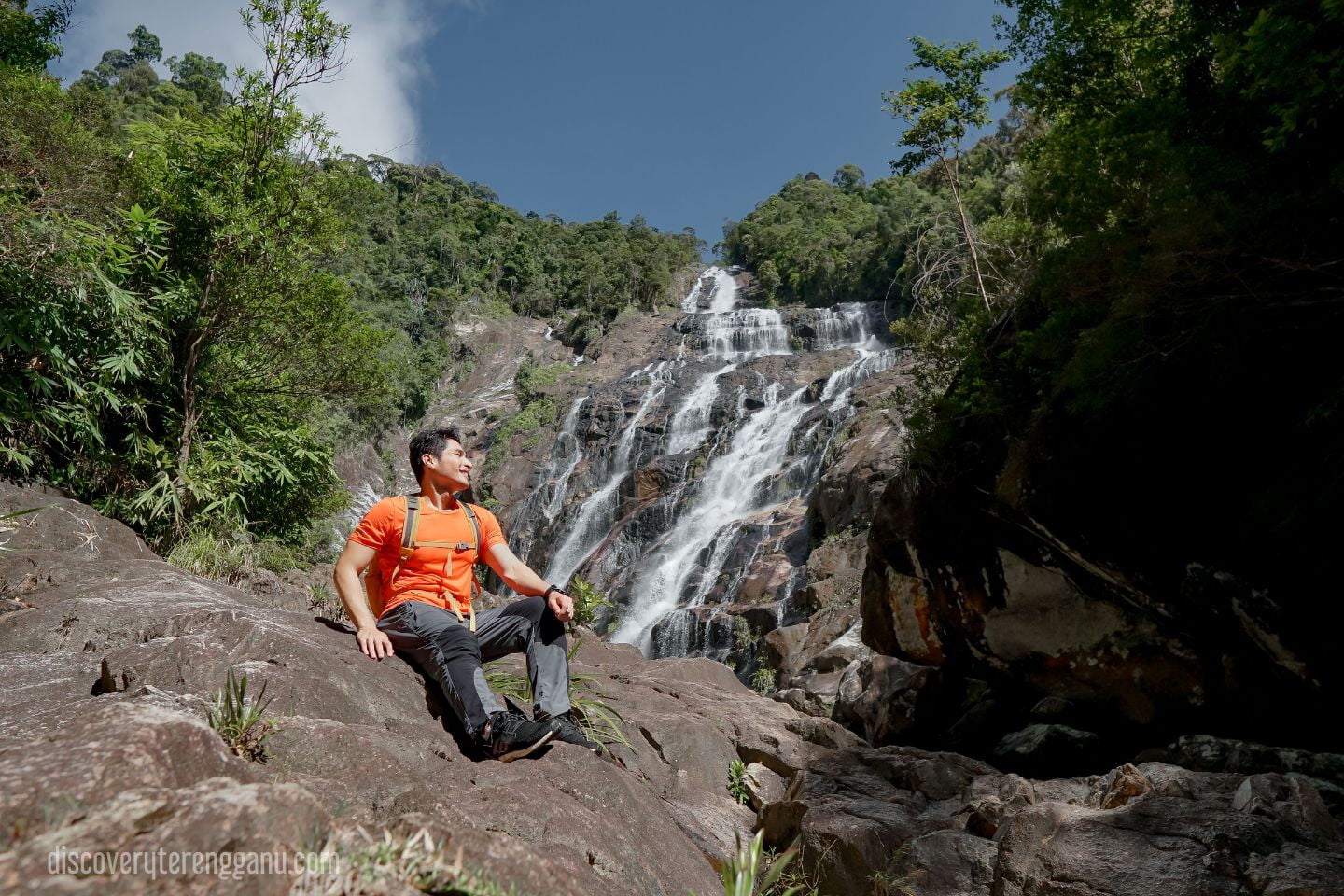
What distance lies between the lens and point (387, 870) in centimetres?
163

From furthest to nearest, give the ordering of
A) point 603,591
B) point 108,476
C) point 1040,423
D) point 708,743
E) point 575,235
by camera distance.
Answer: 1. point 575,235
2. point 603,591
3. point 108,476
4. point 1040,423
5. point 708,743

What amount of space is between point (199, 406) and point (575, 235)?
60.2 metres

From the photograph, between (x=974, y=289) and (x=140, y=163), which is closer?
(x=140, y=163)

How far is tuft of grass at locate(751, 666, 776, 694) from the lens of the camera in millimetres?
13449

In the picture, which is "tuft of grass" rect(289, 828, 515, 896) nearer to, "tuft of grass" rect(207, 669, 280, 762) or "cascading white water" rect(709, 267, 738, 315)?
"tuft of grass" rect(207, 669, 280, 762)

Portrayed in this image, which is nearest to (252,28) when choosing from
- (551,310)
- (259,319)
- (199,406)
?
(259,319)

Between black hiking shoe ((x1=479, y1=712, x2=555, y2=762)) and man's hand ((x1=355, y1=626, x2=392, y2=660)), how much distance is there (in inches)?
26.1

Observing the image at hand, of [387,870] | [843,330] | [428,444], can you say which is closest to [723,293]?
[843,330]

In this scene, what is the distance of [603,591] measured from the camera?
19953mm

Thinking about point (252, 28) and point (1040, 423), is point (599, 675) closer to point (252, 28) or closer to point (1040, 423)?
point (1040, 423)

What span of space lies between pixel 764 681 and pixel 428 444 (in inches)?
442

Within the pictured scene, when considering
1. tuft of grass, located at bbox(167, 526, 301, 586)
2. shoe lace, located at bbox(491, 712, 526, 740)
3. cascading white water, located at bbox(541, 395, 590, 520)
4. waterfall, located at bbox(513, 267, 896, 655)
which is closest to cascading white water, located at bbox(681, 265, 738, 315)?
waterfall, located at bbox(513, 267, 896, 655)

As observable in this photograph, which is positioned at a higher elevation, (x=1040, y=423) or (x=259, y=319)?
(x=259, y=319)

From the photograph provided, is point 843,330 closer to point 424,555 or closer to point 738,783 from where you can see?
point 738,783
